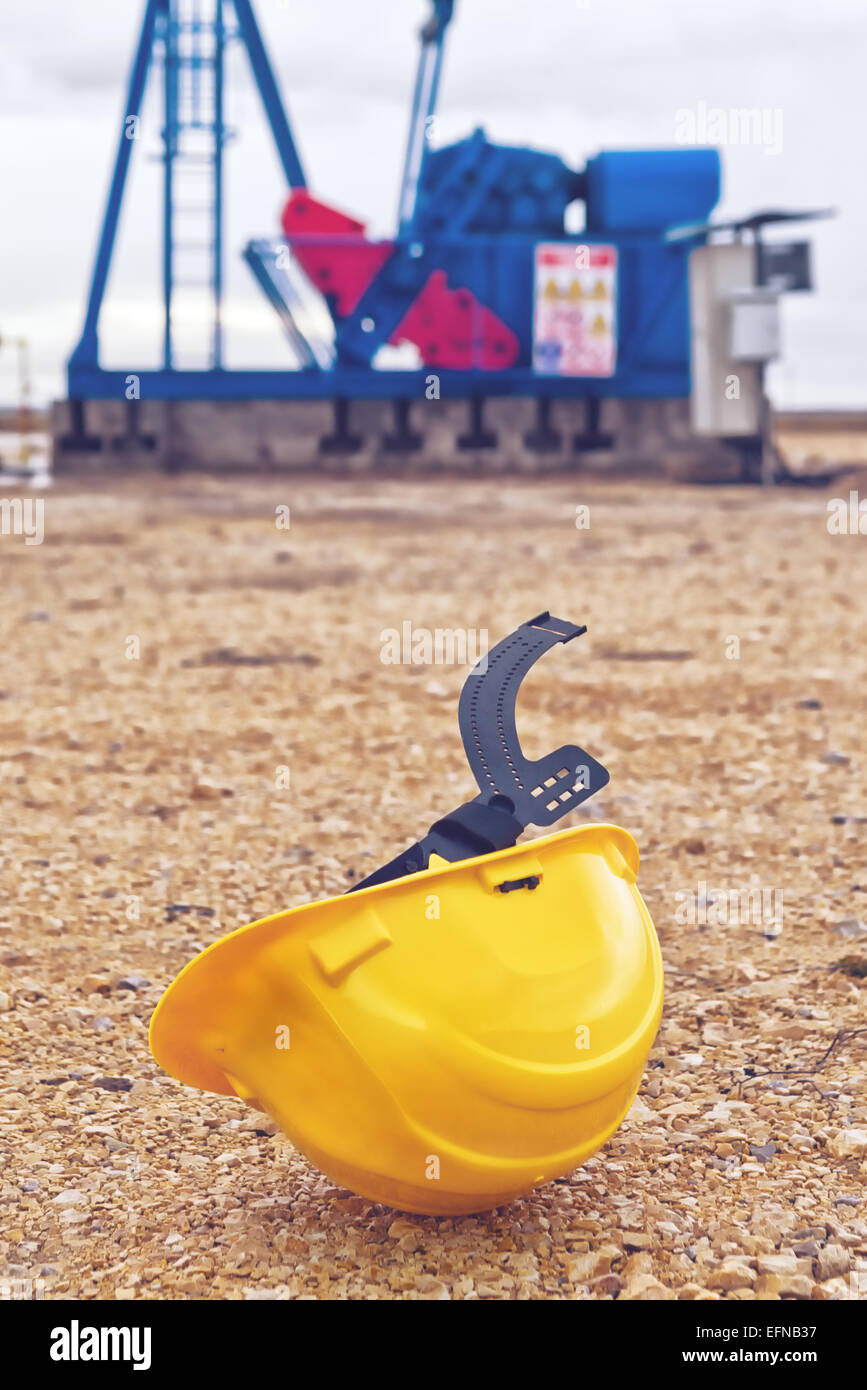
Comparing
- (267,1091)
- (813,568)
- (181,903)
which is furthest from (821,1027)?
(813,568)

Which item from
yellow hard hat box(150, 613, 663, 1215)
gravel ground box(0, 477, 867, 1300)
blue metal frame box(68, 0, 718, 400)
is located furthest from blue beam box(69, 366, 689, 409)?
yellow hard hat box(150, 613, 663, 1215)

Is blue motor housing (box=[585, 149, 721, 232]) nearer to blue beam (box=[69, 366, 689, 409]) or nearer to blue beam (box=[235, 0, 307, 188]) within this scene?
blue beam (box=[69, 366, 689, 409])

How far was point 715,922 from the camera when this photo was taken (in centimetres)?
387

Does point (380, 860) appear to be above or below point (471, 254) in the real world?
below

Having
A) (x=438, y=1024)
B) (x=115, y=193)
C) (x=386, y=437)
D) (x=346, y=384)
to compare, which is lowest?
(x=438, y=1024)

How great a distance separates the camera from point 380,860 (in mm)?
4348

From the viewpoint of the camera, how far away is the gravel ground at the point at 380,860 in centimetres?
238

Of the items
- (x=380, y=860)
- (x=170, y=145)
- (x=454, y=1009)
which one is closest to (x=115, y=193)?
(x=170, y=145)

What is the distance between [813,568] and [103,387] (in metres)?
11.7

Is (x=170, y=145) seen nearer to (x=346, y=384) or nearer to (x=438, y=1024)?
(x=346, y=384)

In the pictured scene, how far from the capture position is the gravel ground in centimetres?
238

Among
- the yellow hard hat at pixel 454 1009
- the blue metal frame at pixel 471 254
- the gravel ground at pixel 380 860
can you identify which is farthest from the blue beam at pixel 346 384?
the yellow hard hat at pixel 454 1009

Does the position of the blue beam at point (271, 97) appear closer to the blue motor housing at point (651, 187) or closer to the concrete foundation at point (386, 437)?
the concrete foundation at point (386, 437)

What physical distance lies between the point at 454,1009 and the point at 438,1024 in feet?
0.11
